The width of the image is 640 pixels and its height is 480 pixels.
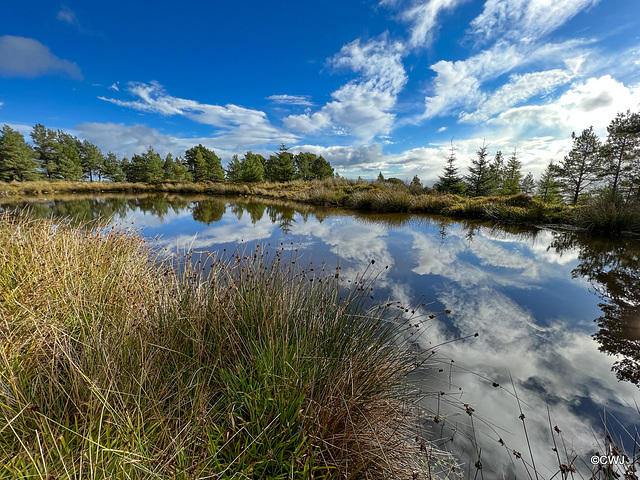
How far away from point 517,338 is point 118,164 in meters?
60.0

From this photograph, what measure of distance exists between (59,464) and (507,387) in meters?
2.93

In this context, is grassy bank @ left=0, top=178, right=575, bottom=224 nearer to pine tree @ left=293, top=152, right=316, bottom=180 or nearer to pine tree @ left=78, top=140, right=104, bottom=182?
pine tree @ left=293, top=152, right=316, bottom=180

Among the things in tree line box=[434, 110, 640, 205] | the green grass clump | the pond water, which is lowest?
the pond water

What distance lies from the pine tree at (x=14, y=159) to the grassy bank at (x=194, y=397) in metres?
47.6

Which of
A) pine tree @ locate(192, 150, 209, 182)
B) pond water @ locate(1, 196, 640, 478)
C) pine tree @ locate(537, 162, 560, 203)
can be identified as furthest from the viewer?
pine tree @ locate(192, 150, 209, 182)

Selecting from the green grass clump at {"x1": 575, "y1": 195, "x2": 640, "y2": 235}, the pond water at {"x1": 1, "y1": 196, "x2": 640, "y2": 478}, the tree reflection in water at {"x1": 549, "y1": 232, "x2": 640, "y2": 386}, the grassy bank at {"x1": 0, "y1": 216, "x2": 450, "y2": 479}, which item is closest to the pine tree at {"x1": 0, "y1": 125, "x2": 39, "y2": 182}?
the pond water at {"x1": 1, "y1": 196, "x2": 640, "y2": 478}

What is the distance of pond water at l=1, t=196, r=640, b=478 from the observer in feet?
5.36

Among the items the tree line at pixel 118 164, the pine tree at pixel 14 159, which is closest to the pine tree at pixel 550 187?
the tree line at pixel 118 164

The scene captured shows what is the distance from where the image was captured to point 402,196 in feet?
42.7

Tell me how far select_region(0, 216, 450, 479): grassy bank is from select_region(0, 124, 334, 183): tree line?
33900 mm

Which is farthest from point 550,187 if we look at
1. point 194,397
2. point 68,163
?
point 68,163

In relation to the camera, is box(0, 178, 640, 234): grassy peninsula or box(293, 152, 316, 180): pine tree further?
box(293, 152, 316, 180): pine tree

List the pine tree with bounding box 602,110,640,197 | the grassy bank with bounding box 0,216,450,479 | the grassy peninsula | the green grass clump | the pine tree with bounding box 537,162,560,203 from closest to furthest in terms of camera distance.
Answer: the grassy bank with bounding box 0,216,450,479
the green grass clump
the grassy peninsula
the pine tree with bounding box 602,110,640,197
the pine tree with bounding box 537,162,560,203

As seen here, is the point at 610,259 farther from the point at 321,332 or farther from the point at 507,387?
the point at 321,332
